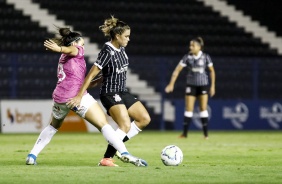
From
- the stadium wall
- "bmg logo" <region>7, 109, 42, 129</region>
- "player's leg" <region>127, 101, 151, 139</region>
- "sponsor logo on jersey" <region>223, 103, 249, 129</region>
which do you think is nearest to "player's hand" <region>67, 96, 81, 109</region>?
"player's leg" <region>127, 101, 151, 139</region>

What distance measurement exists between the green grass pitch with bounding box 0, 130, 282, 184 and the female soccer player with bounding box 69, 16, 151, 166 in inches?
21.4

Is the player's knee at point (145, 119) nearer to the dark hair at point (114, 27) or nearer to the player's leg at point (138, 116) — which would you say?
the player's leg at point (138, 116)

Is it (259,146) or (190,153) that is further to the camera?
(259,146)

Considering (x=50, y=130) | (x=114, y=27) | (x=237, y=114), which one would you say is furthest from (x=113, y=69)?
(x=237, y=114)

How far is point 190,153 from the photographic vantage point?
13156 mm

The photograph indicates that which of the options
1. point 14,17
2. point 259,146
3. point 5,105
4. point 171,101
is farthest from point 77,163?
point 14,17

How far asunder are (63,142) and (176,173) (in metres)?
8.24

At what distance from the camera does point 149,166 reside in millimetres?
10055

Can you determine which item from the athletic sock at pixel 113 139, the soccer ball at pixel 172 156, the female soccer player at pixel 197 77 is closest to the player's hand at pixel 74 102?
the athletic sock at pixel 113 139

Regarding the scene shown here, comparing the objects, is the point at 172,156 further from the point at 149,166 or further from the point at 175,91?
the point at 175,91

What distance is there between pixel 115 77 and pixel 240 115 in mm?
14010

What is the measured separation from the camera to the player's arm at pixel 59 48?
9.60 metres

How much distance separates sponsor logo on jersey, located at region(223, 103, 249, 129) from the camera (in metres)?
23.7

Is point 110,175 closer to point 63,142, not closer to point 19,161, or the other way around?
point 19,161
